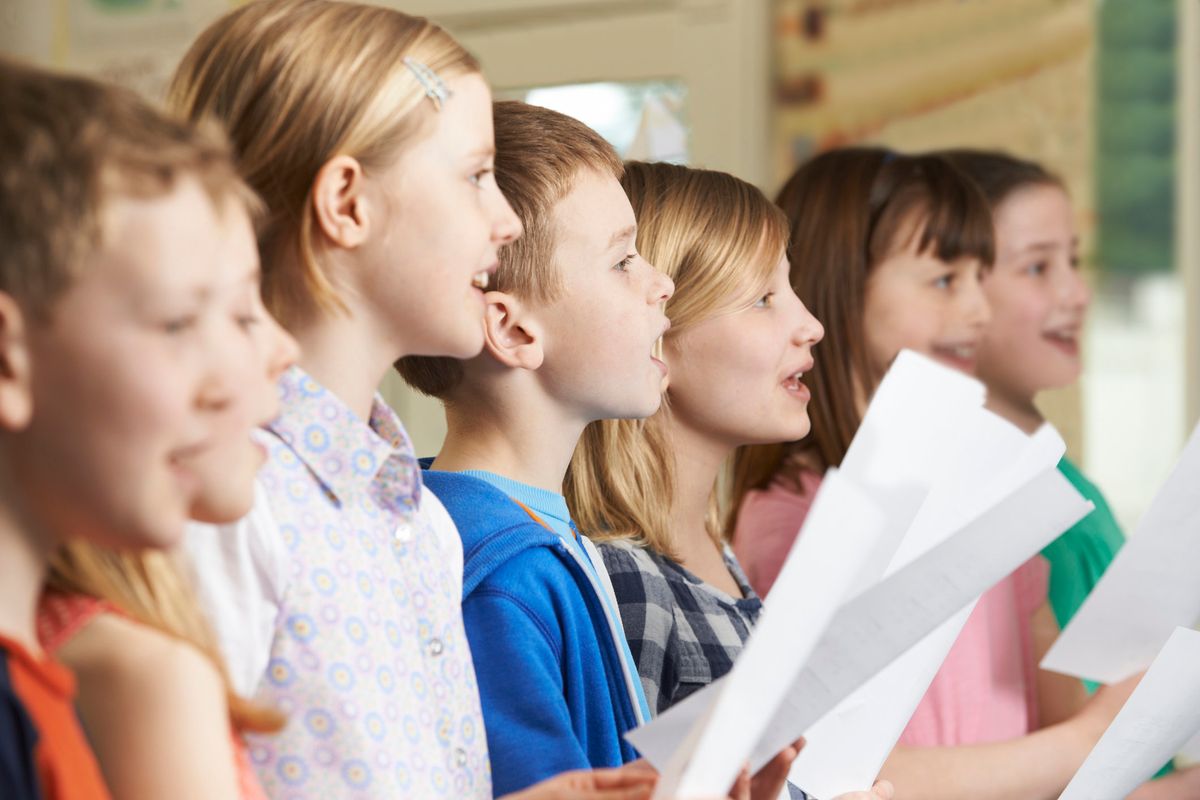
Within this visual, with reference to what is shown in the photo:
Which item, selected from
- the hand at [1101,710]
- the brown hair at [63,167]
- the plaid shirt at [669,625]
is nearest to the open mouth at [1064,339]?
the hand at [1101,710]

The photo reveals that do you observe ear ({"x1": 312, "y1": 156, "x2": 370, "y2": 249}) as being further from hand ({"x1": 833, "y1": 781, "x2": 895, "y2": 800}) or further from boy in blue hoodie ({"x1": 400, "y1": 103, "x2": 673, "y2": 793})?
hand ({"x1": 833, "y1": 781, "x2": 895, "y2": 800})

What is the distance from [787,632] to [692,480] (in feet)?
2.17

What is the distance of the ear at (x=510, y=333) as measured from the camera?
0.97m

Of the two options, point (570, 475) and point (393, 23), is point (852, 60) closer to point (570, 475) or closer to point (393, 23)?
point (570, 475)

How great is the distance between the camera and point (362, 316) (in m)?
0.74

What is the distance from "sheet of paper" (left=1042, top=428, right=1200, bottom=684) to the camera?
0.91 m

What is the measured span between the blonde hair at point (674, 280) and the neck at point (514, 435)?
132 mm

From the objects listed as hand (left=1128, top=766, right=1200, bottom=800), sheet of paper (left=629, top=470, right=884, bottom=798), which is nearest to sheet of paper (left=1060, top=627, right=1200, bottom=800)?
sheet of paper (left=629, top=470, right=884, bottom=798)

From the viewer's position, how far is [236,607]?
0.64m

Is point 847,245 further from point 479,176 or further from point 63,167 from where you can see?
point 63,167

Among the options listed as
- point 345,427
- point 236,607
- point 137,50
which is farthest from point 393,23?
point 137,50

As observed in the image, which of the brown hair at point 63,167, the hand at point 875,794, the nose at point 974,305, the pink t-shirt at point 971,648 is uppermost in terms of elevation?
the brown hair at point 63,167

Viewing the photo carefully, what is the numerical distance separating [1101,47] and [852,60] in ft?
1.44

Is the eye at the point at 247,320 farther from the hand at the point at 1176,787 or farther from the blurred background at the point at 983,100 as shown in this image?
the blurred background at the point at 983,100
